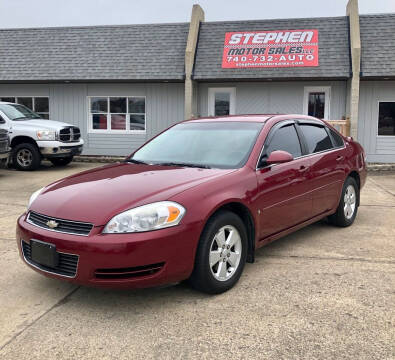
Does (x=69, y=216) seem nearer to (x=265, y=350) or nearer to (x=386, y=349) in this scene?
(x=265, y=350)

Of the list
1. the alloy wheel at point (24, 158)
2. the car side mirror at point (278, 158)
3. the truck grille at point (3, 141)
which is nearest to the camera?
the car side mirror at point (278, 158)

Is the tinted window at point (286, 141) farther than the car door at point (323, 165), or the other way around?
the car door at point (323, 165)

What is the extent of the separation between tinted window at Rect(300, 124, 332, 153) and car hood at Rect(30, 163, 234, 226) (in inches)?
65.5

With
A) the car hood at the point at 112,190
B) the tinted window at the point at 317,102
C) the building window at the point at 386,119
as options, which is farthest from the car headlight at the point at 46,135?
the building window at the point at 386,119

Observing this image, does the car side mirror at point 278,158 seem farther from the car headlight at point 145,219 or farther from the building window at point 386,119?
the building window at point 386,119

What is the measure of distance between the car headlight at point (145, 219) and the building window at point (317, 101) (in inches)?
479

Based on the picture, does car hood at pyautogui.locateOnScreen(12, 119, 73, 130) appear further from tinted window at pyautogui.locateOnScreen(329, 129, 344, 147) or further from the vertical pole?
tinted window at pyautogui.locateOnScreen(329, 129, 344, 147)

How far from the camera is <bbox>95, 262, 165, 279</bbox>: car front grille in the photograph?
3.15 m

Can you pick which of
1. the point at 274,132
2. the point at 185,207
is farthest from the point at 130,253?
the point at 274,132

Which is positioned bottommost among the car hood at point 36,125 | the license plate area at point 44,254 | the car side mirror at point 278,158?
the license plate area at point 44,254

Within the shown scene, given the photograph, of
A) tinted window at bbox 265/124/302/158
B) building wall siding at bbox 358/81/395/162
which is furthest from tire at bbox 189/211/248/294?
building wall siding at bbox 358/81/395/162

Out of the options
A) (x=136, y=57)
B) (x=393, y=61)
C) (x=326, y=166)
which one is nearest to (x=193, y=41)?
(x=136, y=57)

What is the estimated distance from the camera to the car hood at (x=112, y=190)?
3.29m

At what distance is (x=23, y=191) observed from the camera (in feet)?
30.2
